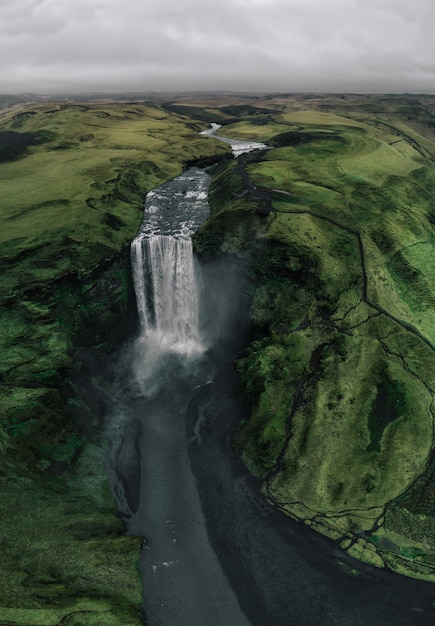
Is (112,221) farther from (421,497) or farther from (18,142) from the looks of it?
(18,142)

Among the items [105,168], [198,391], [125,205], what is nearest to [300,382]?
[198,391]

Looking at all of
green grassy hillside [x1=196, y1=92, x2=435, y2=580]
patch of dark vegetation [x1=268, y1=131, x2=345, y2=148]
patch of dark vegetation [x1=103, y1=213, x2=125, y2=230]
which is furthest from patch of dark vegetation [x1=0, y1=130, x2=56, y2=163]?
patch of dark vegetation [x1=268, y1=131, x2=345, y2=148]

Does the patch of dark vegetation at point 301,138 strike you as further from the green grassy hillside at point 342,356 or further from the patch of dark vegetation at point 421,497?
the patch of dark vegetation at point 421,497

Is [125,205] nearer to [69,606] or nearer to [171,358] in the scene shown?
[171,358]

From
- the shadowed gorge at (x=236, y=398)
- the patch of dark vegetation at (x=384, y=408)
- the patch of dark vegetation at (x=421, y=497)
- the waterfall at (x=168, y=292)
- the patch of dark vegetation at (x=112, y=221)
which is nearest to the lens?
the shadowed gorge at (x=236, y=398)

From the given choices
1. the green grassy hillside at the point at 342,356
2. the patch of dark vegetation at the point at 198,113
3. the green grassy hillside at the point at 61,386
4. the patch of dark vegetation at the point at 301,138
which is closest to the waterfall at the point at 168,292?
the green grassy hillside at the point at 61,386

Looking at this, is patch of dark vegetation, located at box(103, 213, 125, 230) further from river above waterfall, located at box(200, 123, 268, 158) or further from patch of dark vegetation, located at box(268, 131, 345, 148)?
patch of dark vegetation, located at box(268, 131, 345, 148)
